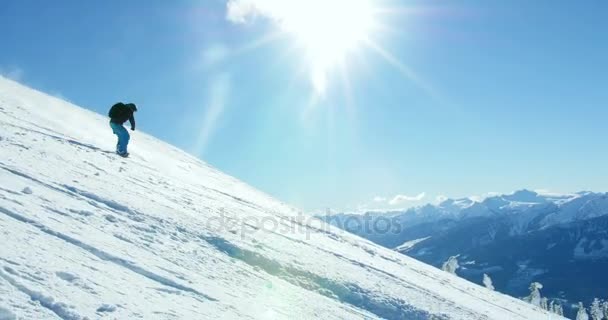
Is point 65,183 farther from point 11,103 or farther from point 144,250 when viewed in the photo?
point 11,103

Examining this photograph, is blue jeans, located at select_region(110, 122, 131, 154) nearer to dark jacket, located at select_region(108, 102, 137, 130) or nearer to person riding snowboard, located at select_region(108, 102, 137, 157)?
person riding snowboard, located at select_region(108, 102, 137, 157)

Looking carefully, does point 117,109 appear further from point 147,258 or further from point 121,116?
point 147,258

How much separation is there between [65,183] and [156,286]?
5.65 metres

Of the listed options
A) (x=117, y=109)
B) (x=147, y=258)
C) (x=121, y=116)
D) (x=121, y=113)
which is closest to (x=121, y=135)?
(x=121, y=116)

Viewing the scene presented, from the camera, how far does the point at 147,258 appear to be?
27.8 ft

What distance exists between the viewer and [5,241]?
255 inches

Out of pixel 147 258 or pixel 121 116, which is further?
pixel 121 116

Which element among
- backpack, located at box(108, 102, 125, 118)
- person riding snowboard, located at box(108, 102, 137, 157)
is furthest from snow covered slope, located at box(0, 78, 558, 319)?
backpack, located at box(108, 102, 125, 118)

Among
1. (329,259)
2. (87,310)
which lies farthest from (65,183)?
(329,259)

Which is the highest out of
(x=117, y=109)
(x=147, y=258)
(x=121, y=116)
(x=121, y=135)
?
(x=117, y=109)

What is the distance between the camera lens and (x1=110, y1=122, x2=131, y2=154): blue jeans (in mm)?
21352

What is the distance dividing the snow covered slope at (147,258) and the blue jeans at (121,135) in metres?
2.82

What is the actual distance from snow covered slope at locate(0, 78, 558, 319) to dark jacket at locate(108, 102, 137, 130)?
2.75 m

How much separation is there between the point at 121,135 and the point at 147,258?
14.5 metres
